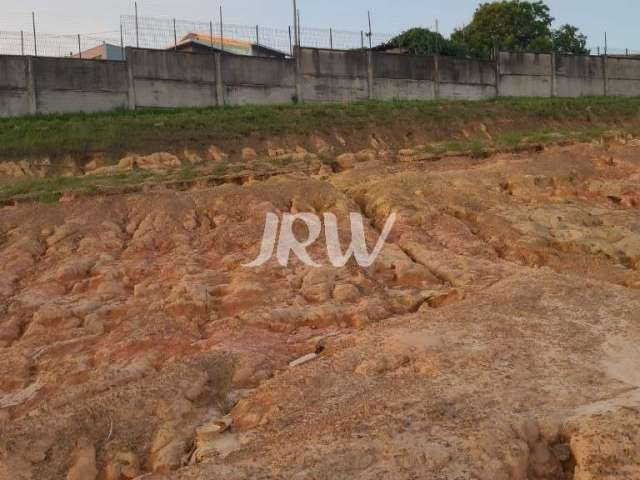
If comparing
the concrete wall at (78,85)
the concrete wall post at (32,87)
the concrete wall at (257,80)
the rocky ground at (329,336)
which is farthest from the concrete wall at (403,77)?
the rocky ground at (329,336)

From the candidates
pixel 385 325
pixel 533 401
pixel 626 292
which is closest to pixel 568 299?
pixel 626 292

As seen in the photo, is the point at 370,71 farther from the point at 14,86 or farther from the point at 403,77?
the point at 14,86

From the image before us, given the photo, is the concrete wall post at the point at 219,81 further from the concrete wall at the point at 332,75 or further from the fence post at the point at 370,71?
the fence post at the point at 370,71

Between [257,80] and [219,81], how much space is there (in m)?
1.17

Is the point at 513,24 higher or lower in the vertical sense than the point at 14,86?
higher

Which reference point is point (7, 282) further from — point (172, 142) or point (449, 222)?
point (172, 142)

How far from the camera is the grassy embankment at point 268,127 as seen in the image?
13.2 meters

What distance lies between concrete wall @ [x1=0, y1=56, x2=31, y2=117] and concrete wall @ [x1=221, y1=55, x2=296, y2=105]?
5217 millimetres

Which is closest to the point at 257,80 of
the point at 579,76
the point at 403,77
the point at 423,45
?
the point at 403,77

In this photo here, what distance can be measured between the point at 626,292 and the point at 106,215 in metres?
6.07

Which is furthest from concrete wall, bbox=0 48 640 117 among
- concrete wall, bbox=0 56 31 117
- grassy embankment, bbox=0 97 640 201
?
grassy embankment, bbox=0 97 640 201

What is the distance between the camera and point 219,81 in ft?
67.1

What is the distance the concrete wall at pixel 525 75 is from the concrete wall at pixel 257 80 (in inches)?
331

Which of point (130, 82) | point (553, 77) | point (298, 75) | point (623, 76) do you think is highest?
point (623, 76)
